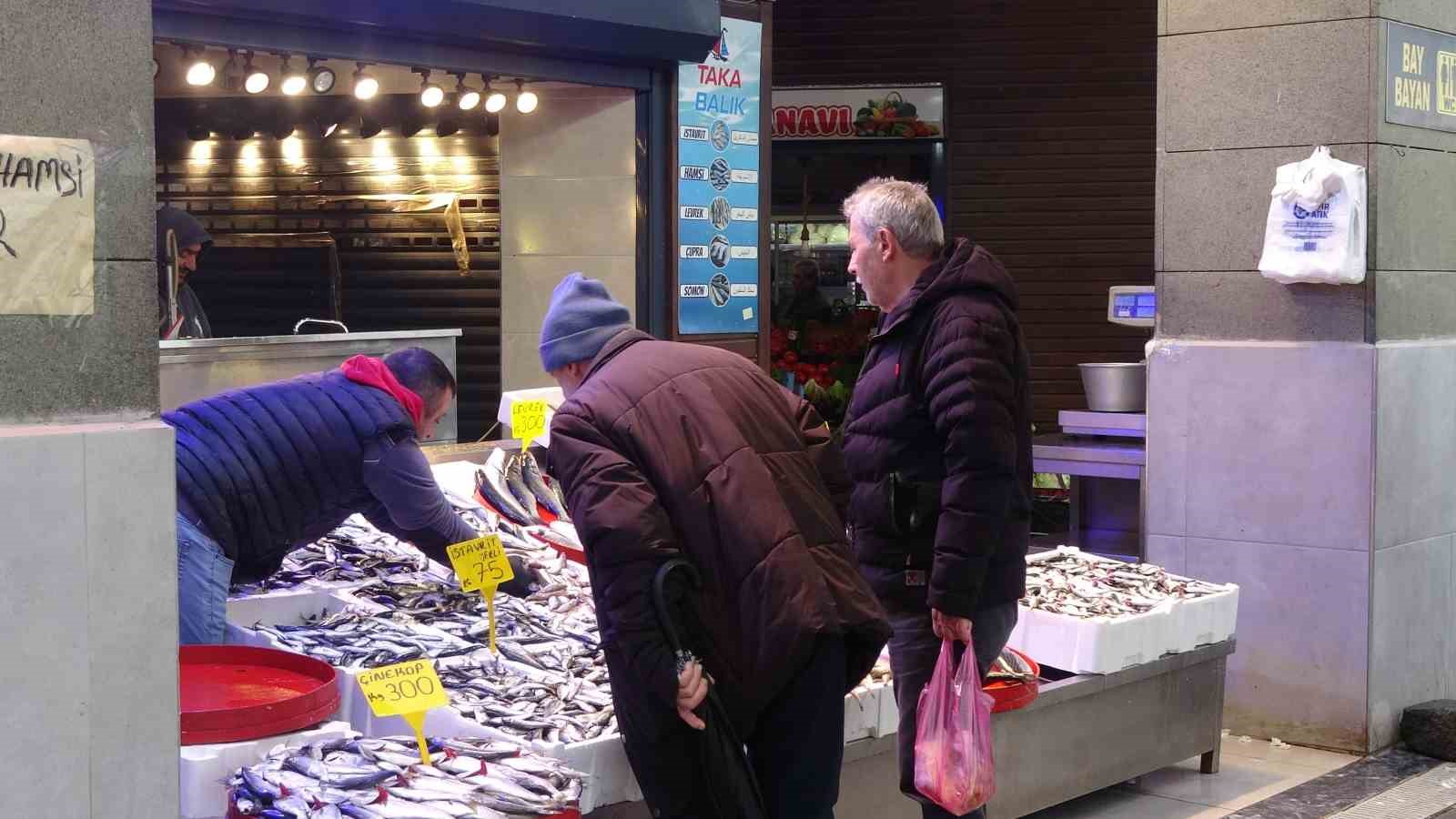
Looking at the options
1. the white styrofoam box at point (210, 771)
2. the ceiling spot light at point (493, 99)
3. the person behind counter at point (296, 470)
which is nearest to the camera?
the white styrofoam box at point (210, 771)

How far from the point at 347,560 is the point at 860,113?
914cm

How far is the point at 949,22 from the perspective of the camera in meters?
13.7

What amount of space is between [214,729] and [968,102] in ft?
36.6

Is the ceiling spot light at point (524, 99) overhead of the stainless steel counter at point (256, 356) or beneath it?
overhead

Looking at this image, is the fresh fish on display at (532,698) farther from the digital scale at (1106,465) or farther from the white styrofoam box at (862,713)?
the digital scale at (1106,465)

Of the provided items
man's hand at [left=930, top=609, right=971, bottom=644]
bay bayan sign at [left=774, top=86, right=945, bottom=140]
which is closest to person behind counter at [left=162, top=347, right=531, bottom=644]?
man's hand at [left=930, top=609, right=971, bottom=644]

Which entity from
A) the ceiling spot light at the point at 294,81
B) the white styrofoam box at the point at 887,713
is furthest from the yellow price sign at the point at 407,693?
the ceiling spot light at the point at 294,81

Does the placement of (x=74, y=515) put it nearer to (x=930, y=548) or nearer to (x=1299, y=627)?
(x=930, y=548)

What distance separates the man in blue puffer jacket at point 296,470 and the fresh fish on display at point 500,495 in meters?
1.04

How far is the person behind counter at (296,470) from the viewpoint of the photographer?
14.6 ft

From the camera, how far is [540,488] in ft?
21.2

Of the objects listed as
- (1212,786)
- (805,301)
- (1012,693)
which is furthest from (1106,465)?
(805,301)

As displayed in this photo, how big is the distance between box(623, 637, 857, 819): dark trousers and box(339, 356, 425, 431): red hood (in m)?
1.76

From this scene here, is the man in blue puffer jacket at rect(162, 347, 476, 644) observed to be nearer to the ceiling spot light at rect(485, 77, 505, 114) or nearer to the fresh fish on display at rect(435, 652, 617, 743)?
the fresh fish on display at rect(435, 652, 617, 743)
